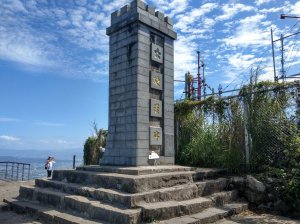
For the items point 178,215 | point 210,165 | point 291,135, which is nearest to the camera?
point 178,215

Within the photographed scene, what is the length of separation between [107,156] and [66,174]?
1.21m

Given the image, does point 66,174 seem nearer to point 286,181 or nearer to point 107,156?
point 107,156

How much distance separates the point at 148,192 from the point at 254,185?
9.20 feet

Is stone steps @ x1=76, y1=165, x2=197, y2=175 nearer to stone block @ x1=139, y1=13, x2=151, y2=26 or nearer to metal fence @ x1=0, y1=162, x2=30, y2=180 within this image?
stone block @ x1=139, y1=13, x2=151, y2=26

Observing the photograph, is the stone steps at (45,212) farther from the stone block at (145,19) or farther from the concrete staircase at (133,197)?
the stone block at (145,19)

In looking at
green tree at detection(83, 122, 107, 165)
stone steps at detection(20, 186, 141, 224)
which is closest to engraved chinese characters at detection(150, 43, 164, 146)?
stone steps at detection(20, 186, 141, 224)

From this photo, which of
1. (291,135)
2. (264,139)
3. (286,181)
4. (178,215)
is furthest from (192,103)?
(178,215)

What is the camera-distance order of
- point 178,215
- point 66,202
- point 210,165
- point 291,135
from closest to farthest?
point 178,215 → point 66,202 → point 291,135 → point 210,165

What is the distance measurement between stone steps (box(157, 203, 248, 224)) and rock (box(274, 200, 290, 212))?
2.12 feet

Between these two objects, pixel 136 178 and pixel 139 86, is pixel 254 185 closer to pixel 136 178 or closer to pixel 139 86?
pixel 136 178

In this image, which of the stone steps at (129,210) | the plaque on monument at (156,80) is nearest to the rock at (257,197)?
the stone steps at (129,210)

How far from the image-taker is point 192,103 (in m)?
10.6

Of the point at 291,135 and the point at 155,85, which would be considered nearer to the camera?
the point at 291,135

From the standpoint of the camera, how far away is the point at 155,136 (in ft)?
27.5
